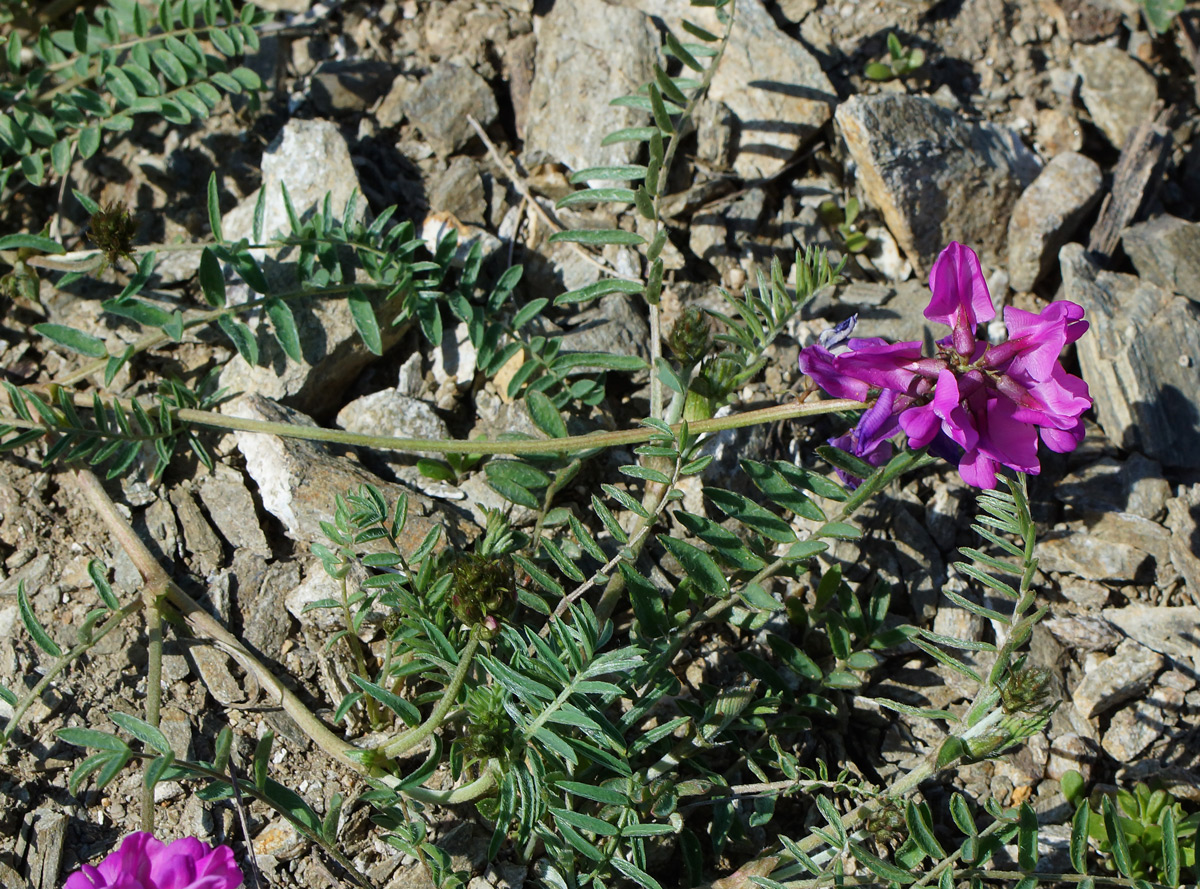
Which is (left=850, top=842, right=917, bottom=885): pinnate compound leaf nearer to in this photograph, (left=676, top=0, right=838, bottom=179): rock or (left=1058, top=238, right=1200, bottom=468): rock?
(left=1058, top=238, right=1200, bottom=468): rock

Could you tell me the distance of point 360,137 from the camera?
17.8 feet

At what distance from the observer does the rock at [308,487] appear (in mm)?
4184

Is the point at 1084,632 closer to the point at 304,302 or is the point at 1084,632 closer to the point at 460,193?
the point at 460,193

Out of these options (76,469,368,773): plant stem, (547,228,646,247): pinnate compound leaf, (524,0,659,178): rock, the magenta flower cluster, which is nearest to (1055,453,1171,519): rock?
the magenta flower cluster

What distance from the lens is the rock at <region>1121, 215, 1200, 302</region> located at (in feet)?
16.6

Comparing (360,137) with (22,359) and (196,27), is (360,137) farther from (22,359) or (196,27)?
(22,359)

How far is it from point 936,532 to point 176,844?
A: 335 cm

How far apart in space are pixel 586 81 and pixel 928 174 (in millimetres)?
1875

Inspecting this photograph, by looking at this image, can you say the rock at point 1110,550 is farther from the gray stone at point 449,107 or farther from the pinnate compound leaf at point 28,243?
the pinnate compound leaf at point 28,243

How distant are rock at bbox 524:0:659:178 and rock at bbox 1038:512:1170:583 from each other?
9.28ft

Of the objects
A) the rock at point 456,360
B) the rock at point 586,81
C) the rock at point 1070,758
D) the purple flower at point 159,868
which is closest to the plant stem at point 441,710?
the purple flower at point 159,868

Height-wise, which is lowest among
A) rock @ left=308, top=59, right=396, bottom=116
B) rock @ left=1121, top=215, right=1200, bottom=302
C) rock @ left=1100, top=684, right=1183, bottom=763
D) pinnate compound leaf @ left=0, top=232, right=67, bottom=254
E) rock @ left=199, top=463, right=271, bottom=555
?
rock @ left=1100, top=684, right=1183, bottom=763

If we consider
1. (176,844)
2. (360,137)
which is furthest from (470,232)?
(176,844)

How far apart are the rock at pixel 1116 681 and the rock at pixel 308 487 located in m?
2.71
